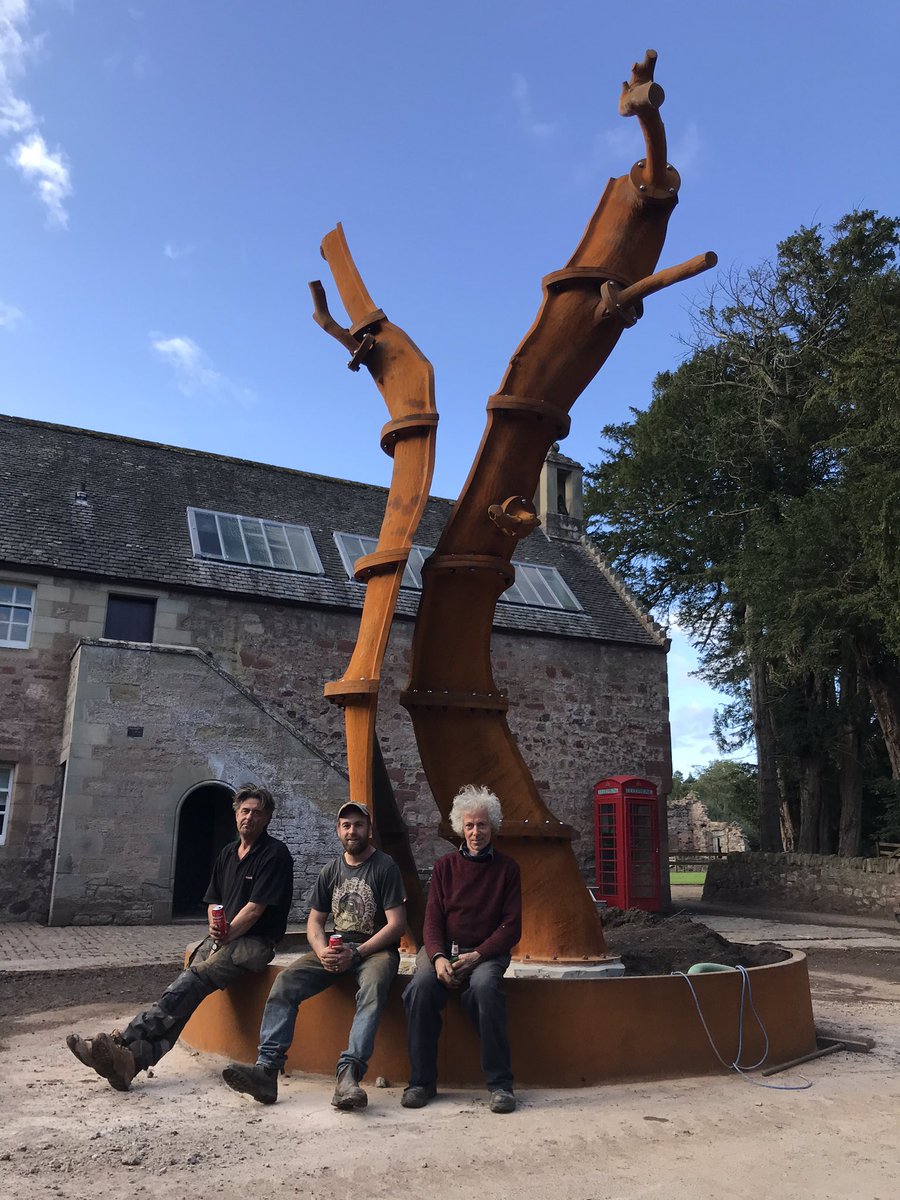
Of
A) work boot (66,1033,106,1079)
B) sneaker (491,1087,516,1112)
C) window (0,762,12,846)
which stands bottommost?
sneaker (491,1087,516,1112)

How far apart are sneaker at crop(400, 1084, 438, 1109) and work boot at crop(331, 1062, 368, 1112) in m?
0.20

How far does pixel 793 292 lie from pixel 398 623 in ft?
39.8

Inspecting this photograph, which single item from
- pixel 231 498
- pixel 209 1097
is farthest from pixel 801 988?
pixel 231 498

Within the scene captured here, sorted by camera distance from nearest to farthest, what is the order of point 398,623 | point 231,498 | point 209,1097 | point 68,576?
point 209,1097, point 68,576, point 398,623, point 231,498

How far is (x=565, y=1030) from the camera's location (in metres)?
4.69

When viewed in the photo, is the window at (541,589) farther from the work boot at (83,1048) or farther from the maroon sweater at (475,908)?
the work boot at (83,1048)

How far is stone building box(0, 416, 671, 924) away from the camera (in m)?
12.9

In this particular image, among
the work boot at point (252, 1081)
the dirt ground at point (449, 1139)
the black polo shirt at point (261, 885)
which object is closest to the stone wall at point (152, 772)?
the dirt ground at point (449, 1139)

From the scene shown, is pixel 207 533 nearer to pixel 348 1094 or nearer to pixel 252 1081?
pixel 252 1081

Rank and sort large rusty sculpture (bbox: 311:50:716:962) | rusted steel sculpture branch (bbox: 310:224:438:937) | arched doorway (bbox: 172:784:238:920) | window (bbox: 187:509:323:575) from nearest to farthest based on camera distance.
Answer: rusted steel sculpture branch (bbox: 310:224:438:937), large rusty sculpture (bbox: 311:50:716:962), arched doorway (bbox: 172:784:238:920), window (bbox: 187:509:323:575)

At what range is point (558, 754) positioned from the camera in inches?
714

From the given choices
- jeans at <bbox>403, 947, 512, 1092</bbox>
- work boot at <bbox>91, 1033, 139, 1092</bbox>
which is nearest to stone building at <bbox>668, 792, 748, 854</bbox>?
jeans at <bbox>403, 947, 512, 1092</bbox>

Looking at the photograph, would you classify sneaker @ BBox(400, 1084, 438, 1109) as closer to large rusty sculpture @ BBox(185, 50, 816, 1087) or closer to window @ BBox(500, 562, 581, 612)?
large rusty sculpture @ BBox(185, 50, 816, 1087)

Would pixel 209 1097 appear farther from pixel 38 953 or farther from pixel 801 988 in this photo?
pixel 38 953
